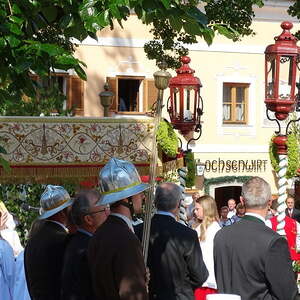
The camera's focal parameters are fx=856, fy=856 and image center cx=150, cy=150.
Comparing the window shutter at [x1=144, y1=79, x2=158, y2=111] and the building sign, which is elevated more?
the window shutter at [x1=144, y1=79, x2=158, y2=111]

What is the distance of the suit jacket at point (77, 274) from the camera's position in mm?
5207

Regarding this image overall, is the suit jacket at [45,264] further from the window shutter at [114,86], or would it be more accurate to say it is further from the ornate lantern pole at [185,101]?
the window shutter at [114,86]

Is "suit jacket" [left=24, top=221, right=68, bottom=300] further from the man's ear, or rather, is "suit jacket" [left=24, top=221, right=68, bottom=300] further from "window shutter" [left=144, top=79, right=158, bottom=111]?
"window shutter" [left=144, top=79, right=158, bottom=111]

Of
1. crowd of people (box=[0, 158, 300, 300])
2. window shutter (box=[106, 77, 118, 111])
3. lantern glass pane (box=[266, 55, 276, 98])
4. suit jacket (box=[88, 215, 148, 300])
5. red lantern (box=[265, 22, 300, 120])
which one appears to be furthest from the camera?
window shutter (box=[106, 77, 118, 111])

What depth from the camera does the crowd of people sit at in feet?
14.9

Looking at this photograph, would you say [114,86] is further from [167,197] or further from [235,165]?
[167,197]

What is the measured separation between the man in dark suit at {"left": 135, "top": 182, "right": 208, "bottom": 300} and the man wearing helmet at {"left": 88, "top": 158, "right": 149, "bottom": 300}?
1.38 m

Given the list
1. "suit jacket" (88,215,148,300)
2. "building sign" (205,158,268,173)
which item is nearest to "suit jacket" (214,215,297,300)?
"suit jacket" (88,215,148,300)

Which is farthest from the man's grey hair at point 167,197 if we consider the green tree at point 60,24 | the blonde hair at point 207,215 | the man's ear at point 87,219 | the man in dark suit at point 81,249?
the blonde hair at point 207,215

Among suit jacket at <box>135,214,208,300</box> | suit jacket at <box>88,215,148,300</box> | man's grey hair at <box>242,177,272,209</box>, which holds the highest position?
man's grey hair at <box>242,177,272,209</box>

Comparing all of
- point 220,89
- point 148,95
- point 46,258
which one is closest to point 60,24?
point 46,258

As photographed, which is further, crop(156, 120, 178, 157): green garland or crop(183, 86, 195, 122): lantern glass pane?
crop(183, 86, 195, 122): lantern glass pane

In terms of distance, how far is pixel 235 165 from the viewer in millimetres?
23734

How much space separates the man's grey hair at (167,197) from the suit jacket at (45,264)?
746 mm
